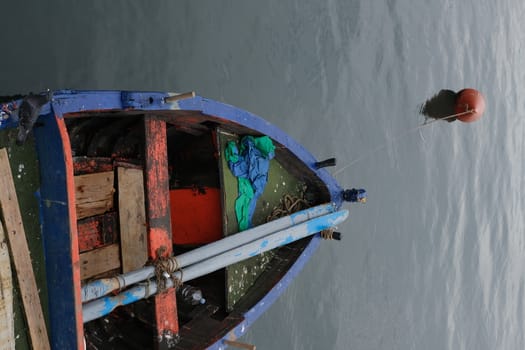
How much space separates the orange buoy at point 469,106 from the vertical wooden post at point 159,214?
8.75 m

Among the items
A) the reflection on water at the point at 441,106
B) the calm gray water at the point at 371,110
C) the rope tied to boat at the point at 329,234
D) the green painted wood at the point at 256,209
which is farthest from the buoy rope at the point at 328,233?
the reflection on water at the point at 441,106

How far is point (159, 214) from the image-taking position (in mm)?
4504

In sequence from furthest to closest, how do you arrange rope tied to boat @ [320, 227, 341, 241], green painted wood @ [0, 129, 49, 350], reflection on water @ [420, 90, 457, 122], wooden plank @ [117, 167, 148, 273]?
reflection on water @ [420, 90, 457, 122]
rope tied to boat @ [320, 227, 341, 241]
wooden plank @ [117, 167, 148, 273]
green painted wood @ [0, 129, 49, 350]

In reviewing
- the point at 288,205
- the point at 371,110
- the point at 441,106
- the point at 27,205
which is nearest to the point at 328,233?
the point at 288,205

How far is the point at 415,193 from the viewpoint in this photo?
35.2 ft

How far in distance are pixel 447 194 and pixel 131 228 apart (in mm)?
8952

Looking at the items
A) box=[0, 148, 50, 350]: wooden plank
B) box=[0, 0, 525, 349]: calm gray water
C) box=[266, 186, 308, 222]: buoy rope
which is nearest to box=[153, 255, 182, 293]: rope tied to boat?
box=[0, 148, 50, 350]: wooden plank

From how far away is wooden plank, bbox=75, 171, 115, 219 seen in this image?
4512mm

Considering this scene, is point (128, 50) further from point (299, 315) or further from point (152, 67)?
point (299, 315)

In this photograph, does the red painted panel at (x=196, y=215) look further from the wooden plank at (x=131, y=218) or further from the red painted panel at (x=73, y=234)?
the red painted panel at (x=73, y=234)

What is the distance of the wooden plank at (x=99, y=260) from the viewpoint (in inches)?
176

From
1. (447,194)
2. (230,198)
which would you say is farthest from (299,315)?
(447,194)

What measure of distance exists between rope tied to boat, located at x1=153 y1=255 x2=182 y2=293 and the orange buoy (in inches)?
355

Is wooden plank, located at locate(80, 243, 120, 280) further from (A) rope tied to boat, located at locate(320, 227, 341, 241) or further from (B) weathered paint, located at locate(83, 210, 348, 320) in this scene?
(A) rope tied to boat, located at locate(320, 227, 341, 241)
